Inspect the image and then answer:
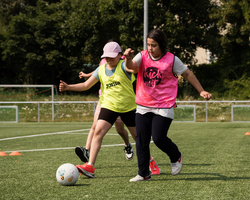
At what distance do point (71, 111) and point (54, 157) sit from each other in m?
13.0

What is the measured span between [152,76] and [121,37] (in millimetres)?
22398

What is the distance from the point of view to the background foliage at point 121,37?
25766 mm

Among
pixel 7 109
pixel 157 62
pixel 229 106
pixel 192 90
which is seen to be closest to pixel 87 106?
pixel 7 109

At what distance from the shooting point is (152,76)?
419cm

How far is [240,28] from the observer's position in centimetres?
2538

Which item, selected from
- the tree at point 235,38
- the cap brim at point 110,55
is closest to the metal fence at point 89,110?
the tree at point 235,38

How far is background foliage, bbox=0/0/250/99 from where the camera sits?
2577 cm

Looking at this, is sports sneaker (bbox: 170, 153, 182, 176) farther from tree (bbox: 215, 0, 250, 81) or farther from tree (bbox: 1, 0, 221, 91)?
tree (bbox: 215, 0, 250, 81)

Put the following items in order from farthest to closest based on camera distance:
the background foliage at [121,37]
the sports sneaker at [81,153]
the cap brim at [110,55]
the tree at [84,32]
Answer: the tree at [84,32]
the background foliage at [121,37]
the sports sneaker at [81,153]
the cap brim at [110,55]

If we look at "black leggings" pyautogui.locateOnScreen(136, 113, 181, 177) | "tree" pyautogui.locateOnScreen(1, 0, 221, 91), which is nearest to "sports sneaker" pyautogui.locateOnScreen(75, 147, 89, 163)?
"black leggings" pyautogui.locateOnScreen(136, 113, 181, 177)

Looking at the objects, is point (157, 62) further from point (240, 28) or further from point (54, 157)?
point (240, 28)

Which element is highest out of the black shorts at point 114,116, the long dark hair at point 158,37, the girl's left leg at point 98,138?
the long dark hair at point 158,37

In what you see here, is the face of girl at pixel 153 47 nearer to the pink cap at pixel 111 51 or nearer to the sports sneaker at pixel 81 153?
the pink cap at pixel 111 51

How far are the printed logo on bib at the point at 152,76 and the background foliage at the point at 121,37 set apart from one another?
2112 cm
